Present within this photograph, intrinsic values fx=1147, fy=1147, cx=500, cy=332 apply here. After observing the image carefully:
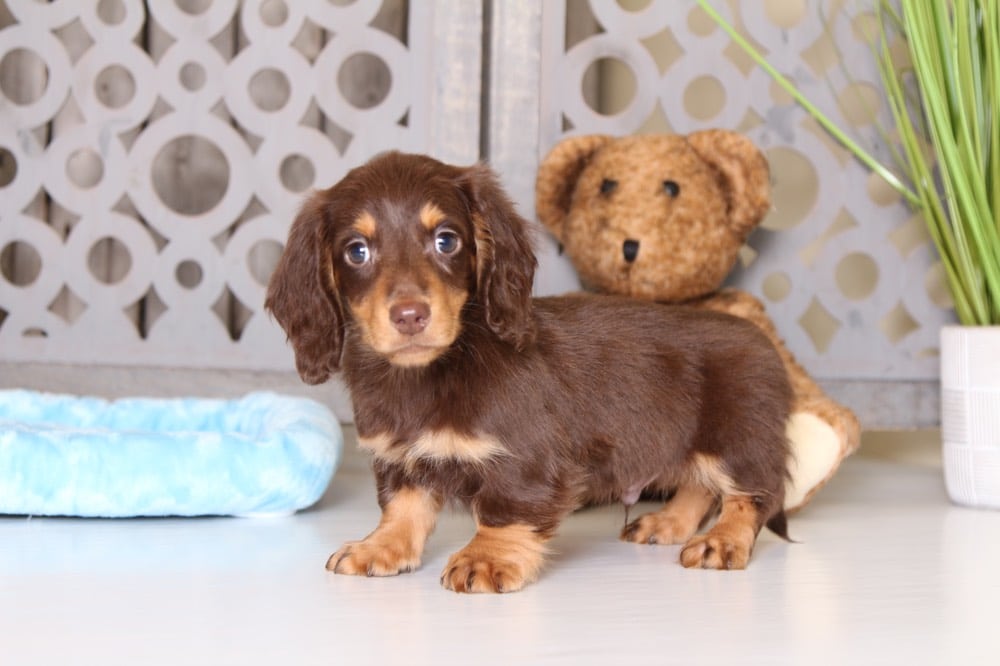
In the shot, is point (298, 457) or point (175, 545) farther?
point (298, 457)

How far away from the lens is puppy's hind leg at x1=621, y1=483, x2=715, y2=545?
2492 millimetres

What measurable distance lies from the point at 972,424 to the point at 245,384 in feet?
6.85

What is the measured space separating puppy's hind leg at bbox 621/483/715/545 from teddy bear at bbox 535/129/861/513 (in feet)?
1.97

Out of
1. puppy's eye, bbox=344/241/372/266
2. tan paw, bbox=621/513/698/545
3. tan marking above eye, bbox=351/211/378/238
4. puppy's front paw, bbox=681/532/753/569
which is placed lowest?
tan paw, bbox=621/513/698/545

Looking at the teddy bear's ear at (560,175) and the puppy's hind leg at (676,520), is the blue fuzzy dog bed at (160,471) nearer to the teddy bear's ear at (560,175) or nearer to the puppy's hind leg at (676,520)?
the puppy's hind leg at (676,520)

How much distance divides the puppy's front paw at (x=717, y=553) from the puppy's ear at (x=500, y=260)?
53 cm

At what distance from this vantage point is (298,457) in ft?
8.80

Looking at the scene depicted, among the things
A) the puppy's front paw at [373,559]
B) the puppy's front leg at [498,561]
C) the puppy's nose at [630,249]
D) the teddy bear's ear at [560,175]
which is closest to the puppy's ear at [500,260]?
the puppy's front leg at [498,561]

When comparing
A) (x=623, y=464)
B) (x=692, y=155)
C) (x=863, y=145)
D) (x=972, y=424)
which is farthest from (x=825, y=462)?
(x=863, y=145)

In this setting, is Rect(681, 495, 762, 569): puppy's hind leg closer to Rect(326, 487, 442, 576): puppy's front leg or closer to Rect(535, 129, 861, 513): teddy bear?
Rect(326, 487, 442, 576): puppy's front leg

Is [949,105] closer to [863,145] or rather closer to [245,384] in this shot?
[863,145]

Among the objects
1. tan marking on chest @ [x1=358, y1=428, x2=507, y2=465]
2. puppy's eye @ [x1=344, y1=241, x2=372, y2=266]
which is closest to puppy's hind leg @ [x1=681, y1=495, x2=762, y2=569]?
tan marking on chest @ [x1=358, y1=428, x2=507, y2=465]

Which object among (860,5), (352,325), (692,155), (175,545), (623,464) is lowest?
(175,545)

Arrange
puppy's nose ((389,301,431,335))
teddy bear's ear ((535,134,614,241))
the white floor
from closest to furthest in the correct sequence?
the white floor → puppy's nose ((389,301,431,335)) → teddy bear's ear ((535,134,614,241))
